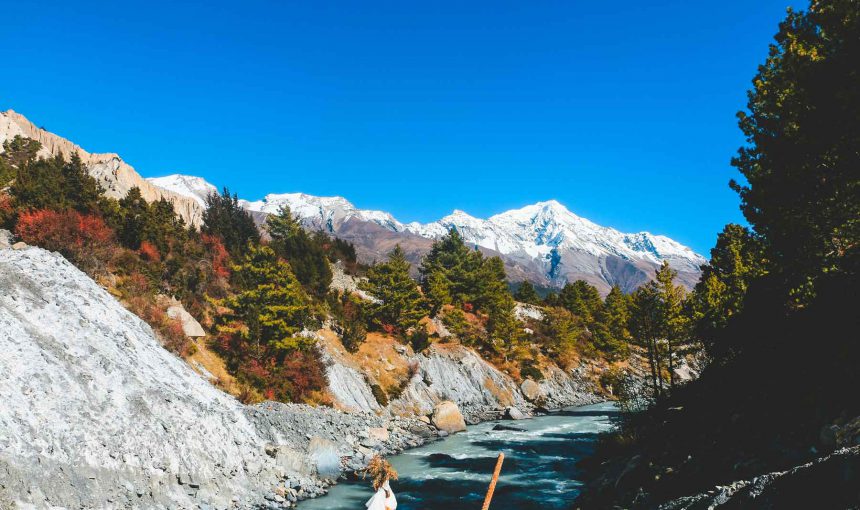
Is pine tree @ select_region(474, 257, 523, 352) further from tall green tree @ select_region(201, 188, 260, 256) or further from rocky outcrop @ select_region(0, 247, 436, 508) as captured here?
rocky outcrop @ select_region(0, 247, 436, 508)

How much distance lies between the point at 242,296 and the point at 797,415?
35.1 m

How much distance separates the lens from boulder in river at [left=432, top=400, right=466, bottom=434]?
40219mm

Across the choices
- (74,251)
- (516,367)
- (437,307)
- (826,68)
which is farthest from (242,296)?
(516,367)

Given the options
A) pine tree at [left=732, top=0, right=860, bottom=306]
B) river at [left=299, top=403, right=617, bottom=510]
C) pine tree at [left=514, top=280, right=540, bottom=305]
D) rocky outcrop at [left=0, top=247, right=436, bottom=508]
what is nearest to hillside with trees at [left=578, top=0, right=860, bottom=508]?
pine tree at [left=732, top=0, right=860, bottom=306]

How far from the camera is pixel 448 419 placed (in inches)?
1607

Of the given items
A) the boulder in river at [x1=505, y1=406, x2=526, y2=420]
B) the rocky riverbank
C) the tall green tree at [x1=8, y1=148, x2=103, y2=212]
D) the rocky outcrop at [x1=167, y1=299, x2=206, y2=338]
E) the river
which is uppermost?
the tall green tree at [x1=8, y1=148, x2=103, y2=212]

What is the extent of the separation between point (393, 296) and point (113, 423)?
1478 inches

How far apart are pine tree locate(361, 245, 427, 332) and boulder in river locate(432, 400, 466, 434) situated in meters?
14.5

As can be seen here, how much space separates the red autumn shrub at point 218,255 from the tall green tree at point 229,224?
1021mm

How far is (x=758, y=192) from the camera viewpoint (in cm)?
1891

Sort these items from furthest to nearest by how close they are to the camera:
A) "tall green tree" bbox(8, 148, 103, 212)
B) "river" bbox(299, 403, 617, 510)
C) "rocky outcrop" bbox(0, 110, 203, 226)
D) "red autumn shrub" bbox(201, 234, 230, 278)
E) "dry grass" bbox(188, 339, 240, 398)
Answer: "rocky outcrop" bbox(0, 110, 203, 226), "red autumn shrub" bbox(201, 234, 230, 278), "tall green tree" bbox(8, 148, 103, 212), "dry grass" bbox(188, 339, 240, 398), "river" bbox(299, 403, 617, 510)

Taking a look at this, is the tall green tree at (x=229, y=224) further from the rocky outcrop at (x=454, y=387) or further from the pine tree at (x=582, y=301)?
the pine tree at (x=582, y=301)

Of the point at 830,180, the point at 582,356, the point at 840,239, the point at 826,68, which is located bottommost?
the point at 582,356

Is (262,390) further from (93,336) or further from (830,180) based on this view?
(830,180)
